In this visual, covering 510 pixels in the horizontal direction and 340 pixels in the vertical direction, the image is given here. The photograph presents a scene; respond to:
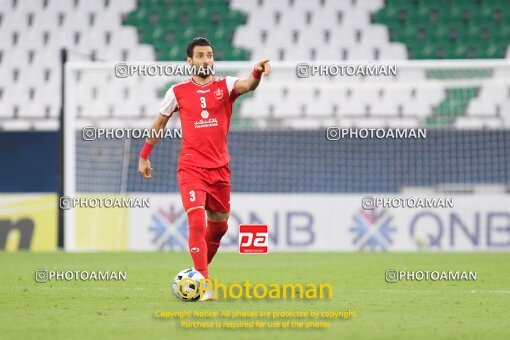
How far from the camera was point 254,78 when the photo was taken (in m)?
7.48

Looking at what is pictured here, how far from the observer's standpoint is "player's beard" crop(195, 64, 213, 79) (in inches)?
309

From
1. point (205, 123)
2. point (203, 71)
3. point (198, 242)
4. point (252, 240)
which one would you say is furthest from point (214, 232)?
point (203, 71)

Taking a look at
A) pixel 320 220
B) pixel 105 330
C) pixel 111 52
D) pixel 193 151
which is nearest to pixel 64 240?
pixel 320 220

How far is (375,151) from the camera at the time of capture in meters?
18.4

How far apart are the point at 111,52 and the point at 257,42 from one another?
3360 mm

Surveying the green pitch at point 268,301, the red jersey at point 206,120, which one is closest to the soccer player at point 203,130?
the red jersey at point 206,120

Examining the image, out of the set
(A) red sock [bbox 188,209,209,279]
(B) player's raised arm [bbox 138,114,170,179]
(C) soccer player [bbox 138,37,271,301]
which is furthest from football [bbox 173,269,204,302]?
(B) player's raised arm [bbox 138,114,170,179]

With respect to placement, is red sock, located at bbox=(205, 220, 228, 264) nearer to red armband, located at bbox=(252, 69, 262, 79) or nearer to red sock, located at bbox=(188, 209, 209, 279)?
red sock, located at bbox=(188, 209, 209, 279)

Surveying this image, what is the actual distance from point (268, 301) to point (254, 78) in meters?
1.66

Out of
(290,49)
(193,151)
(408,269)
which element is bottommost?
(408,269)

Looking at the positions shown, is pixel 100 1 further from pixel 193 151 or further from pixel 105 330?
pixel 105 330

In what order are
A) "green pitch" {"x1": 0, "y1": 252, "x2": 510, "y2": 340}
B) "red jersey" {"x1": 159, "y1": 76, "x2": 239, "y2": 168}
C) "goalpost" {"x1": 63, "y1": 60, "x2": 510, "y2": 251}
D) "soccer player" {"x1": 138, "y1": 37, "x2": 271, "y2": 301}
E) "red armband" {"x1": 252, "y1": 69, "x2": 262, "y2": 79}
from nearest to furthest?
1. "green pitch" {"x1": 0, "y1": 252, "x2": 510, "y2": 340}
2. "red armband" {"x1": 252, "y1": 69, "x2": 262, "y2": 79}
3. "soccer player" {"x1": 138, "y1": 37, "x2": 271, "y2": 301}
4. "red jersey" {"x1": 159, "y1": 76, "x2": 239, "y2": 168}
5. "goalpost" {"x1": 63, "y1": 60, "x2": 510, "y2": 251}

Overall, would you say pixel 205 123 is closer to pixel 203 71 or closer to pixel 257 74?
pixel 203 71

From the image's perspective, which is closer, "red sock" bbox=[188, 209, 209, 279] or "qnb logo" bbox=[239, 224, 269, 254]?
"red sock" bbox=[188, 209, 209, 279]
